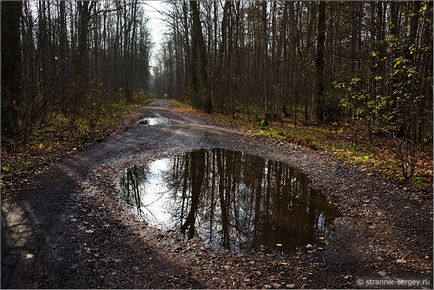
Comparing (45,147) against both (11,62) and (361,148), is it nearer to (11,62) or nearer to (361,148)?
(11,62)

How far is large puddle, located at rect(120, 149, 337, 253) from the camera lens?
216 inches

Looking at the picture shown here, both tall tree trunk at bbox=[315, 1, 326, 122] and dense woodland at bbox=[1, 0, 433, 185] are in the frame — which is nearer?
dense woodland at bbox=[1, 0, 433, 185]

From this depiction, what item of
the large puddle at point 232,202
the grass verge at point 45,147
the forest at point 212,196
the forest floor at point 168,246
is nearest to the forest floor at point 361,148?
the forest at point 212,196

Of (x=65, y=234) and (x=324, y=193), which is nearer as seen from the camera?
(x=65, y=234)

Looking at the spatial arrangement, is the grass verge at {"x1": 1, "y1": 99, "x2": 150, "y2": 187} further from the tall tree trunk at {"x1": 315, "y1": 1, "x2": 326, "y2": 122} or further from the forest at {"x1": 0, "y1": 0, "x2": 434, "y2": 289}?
the tall tree trunk at {"x1": 315, "y1": 1, "x2": 326, "y2": 122}

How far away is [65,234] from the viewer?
506 cm

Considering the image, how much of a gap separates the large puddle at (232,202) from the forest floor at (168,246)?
0.32m

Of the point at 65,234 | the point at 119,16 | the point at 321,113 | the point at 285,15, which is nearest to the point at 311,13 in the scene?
the point at 285,15

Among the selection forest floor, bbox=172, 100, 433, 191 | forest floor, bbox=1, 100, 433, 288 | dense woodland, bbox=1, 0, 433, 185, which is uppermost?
dense woodland, bbox=1, 0, 433, 185

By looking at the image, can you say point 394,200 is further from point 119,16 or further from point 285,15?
point 119,16

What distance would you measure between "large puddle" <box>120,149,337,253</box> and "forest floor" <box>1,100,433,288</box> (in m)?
0.32

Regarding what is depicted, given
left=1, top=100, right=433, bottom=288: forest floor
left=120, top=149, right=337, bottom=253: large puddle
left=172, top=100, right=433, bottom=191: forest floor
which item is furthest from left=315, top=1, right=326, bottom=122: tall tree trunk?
left=1, top=100, right=433, bottom=288: forest floor

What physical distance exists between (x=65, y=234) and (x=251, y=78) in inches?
918

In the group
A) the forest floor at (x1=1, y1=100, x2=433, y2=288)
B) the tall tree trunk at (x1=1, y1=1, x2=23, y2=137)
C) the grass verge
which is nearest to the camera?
the forest floor at (x1=1, y1=100, x2=433, y2=288)
